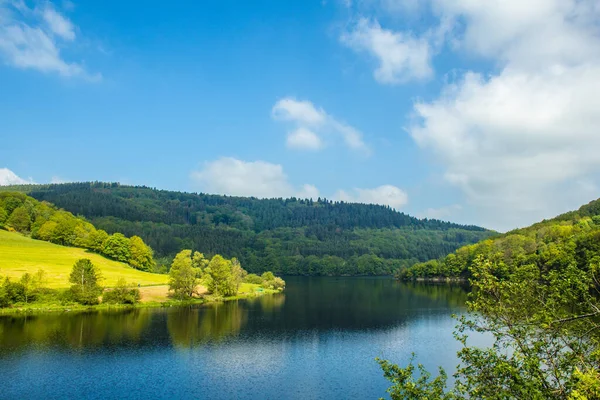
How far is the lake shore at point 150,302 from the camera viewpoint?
89.1m

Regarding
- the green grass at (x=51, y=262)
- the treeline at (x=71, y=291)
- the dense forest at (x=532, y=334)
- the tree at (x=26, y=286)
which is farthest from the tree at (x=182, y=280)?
the dense forest at (x=532, y=334)

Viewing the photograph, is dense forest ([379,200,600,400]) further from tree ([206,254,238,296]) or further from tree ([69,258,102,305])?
tree ([206,254,238,296])

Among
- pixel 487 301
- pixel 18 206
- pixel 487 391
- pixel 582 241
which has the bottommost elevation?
pixel 487 391

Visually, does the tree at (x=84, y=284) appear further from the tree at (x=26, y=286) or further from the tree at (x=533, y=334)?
the tree at (x=533, y=334)

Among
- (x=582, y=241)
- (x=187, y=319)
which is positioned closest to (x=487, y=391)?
(x=187, y=319)

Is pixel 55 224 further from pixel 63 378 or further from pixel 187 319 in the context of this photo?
pixel 63 378

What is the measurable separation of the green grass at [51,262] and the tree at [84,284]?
7951mm

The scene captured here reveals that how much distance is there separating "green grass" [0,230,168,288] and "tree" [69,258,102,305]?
26.1ft

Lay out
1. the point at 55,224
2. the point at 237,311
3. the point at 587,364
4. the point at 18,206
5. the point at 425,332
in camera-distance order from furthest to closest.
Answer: the point at 18,206 < the point at 55,224 < the point at 237,311 < the point at 425,332 < the point at 587,364

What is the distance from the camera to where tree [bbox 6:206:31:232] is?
153 metres

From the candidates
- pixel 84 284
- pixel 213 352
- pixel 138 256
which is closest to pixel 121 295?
pixel 84 284

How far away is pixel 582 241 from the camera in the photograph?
10875cm

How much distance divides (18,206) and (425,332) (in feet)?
532

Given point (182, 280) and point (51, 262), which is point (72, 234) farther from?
point (182, 280)
